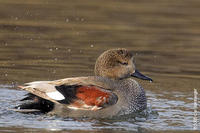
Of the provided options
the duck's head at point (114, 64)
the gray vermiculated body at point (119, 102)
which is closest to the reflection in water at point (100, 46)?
the gray vermiculated body at point (119, 102)

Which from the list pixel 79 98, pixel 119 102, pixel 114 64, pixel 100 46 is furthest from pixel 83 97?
pixel 100 46

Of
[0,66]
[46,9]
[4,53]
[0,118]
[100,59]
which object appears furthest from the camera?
[46,9]

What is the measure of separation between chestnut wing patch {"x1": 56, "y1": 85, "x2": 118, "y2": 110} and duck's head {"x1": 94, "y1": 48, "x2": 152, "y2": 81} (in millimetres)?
768

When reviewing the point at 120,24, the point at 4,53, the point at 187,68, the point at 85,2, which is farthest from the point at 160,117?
the point at 85,2

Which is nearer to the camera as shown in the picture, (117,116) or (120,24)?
(117,116)

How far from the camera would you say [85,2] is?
1814 centimetres

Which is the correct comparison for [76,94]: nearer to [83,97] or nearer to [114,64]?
[83,97]

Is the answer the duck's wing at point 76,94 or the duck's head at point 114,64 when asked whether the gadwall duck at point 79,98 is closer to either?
the duck's wing at point 76,94

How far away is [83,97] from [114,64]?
988mm

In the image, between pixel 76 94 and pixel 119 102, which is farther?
pixel 119 102

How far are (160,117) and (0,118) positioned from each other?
213 cm

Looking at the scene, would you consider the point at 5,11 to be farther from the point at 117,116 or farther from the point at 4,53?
the point at 117,116

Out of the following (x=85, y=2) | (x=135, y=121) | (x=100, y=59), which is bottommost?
(x=135, y=121)

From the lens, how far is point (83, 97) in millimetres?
8781
